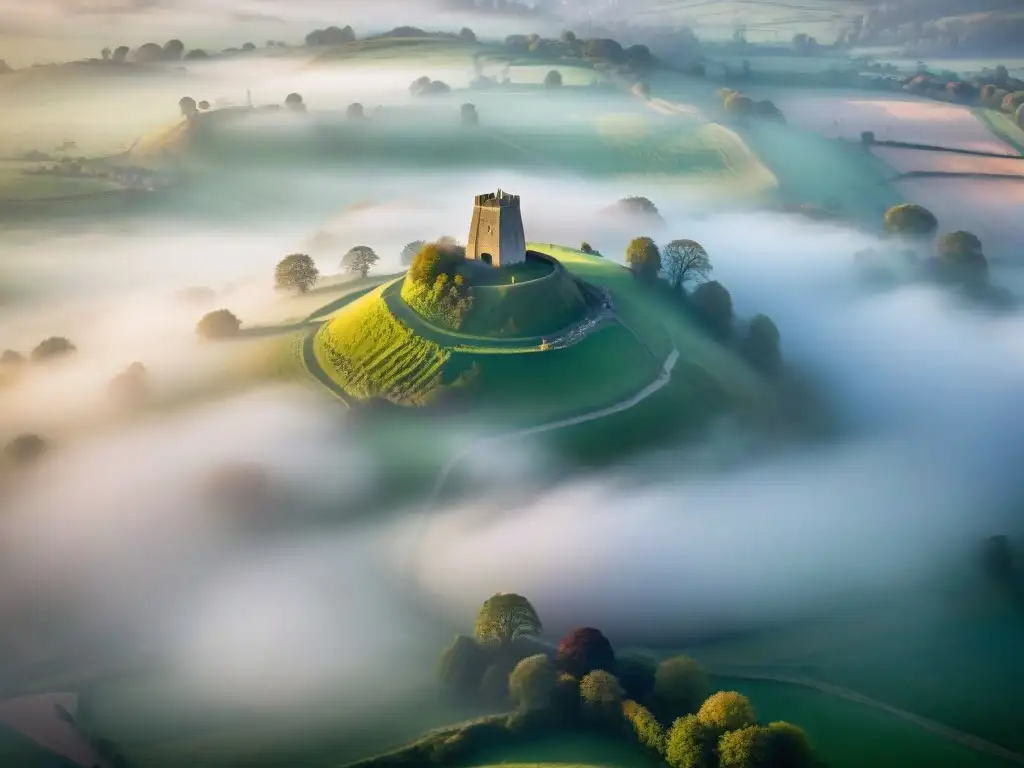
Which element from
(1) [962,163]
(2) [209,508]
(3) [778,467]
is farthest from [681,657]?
(1) [962,163]

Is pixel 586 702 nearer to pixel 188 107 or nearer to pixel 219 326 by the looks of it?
pixel 219 326

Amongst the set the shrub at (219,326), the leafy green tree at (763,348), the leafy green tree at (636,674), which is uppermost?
the shrub at (219,326)

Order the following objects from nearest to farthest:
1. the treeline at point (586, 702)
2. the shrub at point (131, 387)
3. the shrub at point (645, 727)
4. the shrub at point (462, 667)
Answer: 1. the treeline at point (586, 702)
2. the shrub at point (645, 727)
3. the shrub at point (462, 667)
4. the shrub at point (131, 387)

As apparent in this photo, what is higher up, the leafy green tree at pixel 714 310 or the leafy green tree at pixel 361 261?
the leafy green tree at pixel 361 261

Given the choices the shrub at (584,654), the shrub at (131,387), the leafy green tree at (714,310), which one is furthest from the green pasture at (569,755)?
the leafy green tree at (714,310)

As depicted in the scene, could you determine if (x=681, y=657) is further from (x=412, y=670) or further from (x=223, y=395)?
(x=223, y=395)

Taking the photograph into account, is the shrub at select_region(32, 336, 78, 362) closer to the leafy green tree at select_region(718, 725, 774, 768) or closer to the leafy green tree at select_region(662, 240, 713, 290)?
the leafy green tree at select_region(662, 240, 713, 290)

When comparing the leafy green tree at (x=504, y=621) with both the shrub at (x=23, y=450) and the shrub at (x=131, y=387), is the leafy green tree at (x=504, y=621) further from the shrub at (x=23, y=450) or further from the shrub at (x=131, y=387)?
the shrub at (x=23, y=450)
